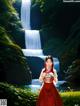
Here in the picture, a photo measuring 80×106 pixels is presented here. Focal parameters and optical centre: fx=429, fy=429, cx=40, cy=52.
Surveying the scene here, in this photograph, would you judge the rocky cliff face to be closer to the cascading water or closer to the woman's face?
the cascading water

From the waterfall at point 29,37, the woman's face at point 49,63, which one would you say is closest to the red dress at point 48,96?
the woman's face at point 49,63

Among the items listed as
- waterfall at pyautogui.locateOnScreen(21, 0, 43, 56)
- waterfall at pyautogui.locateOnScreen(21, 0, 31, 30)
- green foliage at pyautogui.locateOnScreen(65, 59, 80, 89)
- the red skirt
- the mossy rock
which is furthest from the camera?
waterfall at pyautogui.locateOnScreen(21, 0, 31, 30)

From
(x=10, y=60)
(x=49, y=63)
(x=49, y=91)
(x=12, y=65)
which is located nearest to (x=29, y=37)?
(x=10, y=60)

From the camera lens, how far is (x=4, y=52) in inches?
917

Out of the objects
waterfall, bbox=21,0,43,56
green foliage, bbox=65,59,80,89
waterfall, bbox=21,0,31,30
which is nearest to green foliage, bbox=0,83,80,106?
green foliage, bbox=65,59,80,89

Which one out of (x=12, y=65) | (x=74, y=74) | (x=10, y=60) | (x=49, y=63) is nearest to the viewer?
(x=49, y=63)

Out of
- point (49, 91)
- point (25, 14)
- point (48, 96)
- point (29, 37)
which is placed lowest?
point (48, 96)

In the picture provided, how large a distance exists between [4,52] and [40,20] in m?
8.76

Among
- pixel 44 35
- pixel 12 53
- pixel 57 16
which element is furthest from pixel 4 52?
pixel 57 16

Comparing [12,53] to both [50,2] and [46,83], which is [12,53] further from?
[46,83]

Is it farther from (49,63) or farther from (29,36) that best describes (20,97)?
(29,36)

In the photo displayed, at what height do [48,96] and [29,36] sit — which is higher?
[29,36]

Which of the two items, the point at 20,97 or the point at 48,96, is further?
the point at 20,97

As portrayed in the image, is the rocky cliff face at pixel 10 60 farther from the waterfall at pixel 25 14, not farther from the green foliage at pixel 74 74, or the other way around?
the waterfall at pixel 25 14
